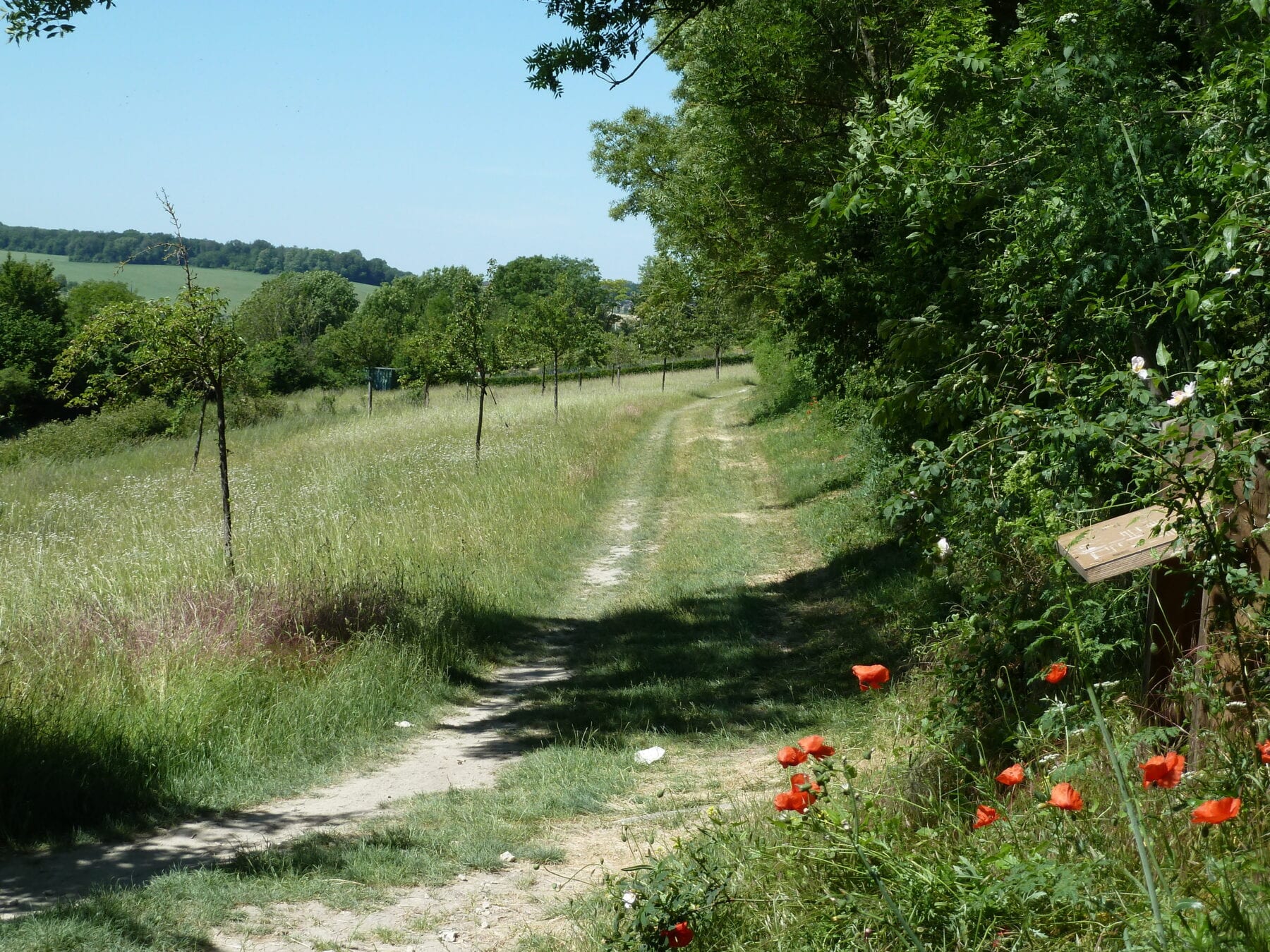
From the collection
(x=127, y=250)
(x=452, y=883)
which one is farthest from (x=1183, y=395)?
(x=127, y=250)

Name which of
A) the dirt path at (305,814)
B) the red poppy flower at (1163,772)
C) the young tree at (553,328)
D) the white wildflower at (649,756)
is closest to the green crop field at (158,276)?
Result: the young tree at (553,328)

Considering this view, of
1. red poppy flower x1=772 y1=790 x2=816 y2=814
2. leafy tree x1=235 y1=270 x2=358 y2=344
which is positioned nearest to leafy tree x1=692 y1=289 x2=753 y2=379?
red poppy flower x1=772 y1=790 x2=816 y2=814

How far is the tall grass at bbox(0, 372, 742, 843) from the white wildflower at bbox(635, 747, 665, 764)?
182 centimetres

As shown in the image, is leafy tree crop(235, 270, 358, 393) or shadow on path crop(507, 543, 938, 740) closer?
shadow on path crop(507, 543, 938, 740)

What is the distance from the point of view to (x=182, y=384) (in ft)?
32.6

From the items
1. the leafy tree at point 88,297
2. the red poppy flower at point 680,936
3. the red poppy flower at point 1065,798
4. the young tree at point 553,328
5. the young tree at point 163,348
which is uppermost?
the leafy tree at point 88,297

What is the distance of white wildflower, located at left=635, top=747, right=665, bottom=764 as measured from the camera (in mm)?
6375

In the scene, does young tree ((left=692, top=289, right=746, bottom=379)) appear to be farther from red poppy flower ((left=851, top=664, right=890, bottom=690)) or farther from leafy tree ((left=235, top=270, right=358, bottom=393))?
leafy tree ((left=235, top=270, right=358, bottom=393))

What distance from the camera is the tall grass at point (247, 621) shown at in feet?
19.2

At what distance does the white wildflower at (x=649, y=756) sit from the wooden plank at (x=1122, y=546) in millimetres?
3505

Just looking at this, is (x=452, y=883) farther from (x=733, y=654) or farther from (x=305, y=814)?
(x=733, y=654)

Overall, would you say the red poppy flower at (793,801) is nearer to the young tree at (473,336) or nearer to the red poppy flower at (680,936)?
the red poppy flower at (680,936)

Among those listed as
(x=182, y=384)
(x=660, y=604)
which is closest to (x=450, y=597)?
(x=660, y=604)

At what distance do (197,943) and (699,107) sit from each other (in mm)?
11814
